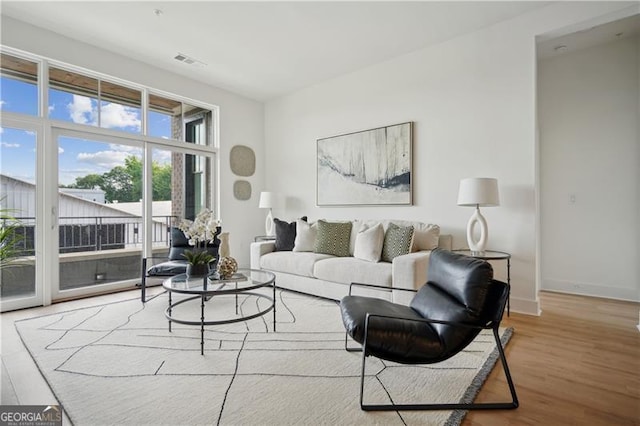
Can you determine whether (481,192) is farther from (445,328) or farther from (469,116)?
(445,328)

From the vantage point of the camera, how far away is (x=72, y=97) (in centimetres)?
377

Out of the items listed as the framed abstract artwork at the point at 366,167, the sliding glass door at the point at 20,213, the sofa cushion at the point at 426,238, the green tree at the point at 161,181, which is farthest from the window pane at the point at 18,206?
the sofa cushion at the point at 426,238

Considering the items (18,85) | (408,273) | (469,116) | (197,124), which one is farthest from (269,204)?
(18,85)

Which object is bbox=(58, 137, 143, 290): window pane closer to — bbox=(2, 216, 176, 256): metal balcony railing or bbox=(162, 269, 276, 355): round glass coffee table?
bbox=(2, 216, 176, 256): metal balcony railing

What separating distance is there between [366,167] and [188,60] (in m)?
2.77

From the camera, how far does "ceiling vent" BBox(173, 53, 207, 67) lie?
410cm

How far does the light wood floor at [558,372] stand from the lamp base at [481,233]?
0.72 m

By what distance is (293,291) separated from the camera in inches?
157

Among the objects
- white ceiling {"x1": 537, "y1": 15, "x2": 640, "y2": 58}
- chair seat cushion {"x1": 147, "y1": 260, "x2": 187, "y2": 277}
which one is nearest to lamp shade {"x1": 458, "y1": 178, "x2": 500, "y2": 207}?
white ceiling {"x1": 537, "y1": 15, "x2": 640, "y2": 58}

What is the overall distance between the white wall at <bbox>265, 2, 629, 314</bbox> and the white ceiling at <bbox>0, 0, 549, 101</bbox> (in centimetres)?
19

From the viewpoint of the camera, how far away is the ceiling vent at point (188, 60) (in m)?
4.10

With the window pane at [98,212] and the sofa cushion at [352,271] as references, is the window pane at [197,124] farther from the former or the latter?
the sofa cushion at [352,271]

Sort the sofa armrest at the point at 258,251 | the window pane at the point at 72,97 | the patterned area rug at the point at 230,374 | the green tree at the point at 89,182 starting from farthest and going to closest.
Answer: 1. the sofa armrest at the point at 258,251
2. the green tree at the point at 89,182
3. the window pane at the point at 72,97
4. the patterned area rug at the point at 230,374

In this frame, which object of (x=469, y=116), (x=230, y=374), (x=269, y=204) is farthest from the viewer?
(x=269, y=204)
